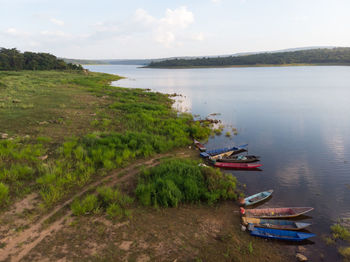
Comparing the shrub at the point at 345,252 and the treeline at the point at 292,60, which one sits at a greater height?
the treeline at the point at 292,60

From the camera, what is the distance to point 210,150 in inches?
667

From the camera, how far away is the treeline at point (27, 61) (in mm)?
72312

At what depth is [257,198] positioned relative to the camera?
10.6m

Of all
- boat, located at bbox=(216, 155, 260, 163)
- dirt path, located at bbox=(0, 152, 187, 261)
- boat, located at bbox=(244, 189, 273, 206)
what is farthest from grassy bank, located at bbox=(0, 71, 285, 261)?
boat, located at bbox=(216, 155, 260, 163)

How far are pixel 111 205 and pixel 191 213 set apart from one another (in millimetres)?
3440

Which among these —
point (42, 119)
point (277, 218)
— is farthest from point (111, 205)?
point (42, 119)

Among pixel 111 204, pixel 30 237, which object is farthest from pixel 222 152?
pixel 30 237

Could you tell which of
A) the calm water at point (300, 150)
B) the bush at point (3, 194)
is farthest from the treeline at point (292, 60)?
the bush at point (3, 194)

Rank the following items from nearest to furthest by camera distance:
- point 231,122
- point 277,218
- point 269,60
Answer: point 277,218, point 231,122, point 269,60

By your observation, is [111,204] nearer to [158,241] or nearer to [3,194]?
[158,241]

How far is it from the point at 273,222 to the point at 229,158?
22.1 feet

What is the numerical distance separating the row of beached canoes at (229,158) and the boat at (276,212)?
4.73m

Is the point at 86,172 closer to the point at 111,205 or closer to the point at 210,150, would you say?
the point at 111,205

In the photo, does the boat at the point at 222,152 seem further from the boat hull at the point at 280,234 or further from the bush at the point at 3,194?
the bush at the point at 3,194
